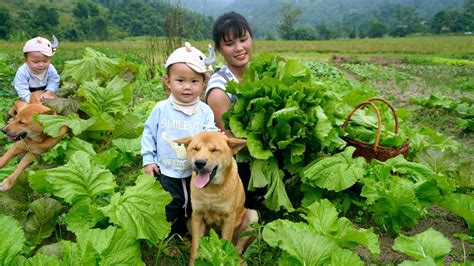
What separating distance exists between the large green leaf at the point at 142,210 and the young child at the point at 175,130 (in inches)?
16.5

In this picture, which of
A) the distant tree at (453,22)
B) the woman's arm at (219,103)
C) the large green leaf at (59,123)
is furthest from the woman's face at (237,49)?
the distant tree at (453,22)

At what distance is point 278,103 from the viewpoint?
324 cm

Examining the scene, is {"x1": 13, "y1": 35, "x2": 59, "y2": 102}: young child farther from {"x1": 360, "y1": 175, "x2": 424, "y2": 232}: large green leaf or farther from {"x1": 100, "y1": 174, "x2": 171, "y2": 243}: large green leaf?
{"x1": 360, "y1": 175, "x2": 424, "y2": 232}: large green leaf

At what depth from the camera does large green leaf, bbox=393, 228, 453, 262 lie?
2.38 m

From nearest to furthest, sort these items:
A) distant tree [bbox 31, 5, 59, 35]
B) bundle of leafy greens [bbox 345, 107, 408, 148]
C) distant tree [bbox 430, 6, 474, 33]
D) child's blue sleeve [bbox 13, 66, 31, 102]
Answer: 1. bundle of leafy greens [bbox 345, 107, 408, 148]
2. child's blue sleeve [bbox 13, 66, 31, 102]
3. distant tree [bbox 31, 5, 59, 35]
4. distant tree [bbox 430, 6, 474, 33]

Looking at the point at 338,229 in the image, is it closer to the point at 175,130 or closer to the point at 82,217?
the point at 175,130

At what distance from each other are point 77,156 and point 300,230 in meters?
1.50

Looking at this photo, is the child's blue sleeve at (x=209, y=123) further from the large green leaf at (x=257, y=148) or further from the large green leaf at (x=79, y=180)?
the large green leaf at (x=79, y=180)

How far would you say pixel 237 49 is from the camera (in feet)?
12.1

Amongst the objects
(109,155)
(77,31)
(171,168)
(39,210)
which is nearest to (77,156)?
(39,210)

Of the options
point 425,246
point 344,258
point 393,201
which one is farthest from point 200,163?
point 393,201

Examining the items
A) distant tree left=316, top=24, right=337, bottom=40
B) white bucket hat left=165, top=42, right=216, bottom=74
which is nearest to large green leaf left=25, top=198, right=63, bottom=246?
white bucket hat left=165, top=42, right=216, bottom=74

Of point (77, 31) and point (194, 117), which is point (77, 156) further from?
point (77, 31)

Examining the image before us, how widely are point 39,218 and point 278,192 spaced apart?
166 cm
